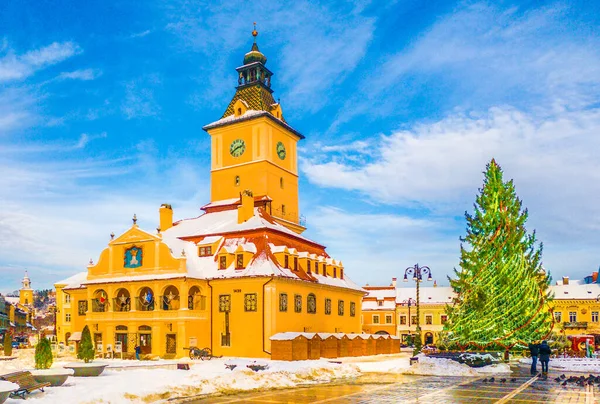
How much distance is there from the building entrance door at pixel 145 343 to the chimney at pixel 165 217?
12.7 meters

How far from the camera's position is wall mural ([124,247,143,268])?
4944 cm

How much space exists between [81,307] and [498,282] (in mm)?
36672

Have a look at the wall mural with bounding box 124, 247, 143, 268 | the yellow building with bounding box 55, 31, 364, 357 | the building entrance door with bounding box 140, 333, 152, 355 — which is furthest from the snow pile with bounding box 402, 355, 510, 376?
the wall mural with bounding box 124, 247, 143, 268

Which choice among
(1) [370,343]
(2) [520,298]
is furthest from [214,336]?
(2) [520,298]

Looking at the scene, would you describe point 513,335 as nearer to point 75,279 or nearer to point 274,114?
point 274,114

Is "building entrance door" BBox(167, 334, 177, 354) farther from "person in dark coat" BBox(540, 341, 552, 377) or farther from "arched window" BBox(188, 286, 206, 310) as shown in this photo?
"person in dark coat" BBox(540, 341, 552, 377)

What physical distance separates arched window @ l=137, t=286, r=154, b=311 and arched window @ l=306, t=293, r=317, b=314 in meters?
12.2

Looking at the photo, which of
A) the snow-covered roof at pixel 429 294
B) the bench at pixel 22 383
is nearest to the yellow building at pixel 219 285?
the bench at pixel 22 383

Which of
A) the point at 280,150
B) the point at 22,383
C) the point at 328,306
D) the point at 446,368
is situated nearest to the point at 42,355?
the point at 22,383

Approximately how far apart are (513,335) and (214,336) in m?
22.2

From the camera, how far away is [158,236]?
48.7 m

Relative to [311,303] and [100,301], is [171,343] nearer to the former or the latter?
[100,301]

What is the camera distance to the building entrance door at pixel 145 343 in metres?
47.2

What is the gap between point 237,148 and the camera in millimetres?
62938
